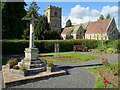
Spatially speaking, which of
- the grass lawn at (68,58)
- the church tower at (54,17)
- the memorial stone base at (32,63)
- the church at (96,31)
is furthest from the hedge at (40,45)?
the church tower at (54,17)

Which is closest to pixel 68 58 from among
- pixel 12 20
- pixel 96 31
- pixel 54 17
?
pixel 12 20

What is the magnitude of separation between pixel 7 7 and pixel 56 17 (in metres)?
38.5

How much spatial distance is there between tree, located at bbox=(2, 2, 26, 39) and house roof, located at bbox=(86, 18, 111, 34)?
85.9ft

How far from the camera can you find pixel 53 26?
69.6m

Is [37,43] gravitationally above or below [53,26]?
below

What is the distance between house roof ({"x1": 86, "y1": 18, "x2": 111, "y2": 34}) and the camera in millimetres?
56031

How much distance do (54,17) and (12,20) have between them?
3728cm

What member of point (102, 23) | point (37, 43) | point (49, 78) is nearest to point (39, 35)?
point (37, 43)

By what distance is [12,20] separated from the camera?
1368 inches

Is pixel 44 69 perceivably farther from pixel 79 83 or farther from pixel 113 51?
pixel 113 51

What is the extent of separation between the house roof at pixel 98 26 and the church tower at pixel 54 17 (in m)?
13.5

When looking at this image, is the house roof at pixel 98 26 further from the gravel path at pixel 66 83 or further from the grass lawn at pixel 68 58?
the gravel path at pixel 66 83

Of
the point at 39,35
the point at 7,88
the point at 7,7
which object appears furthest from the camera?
the point at 39,35

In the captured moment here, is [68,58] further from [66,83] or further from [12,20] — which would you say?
[12,20]
